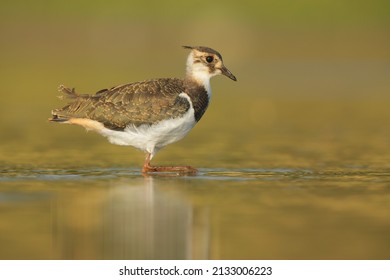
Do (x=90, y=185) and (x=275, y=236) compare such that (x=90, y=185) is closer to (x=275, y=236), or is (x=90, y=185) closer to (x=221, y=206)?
(x=221, y=206)

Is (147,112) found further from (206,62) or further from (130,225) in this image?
(130,225)

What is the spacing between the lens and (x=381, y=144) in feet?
63.6

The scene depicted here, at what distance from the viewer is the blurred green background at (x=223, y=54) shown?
74.7 feet

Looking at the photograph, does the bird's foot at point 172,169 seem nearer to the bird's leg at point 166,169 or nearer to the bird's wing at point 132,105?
the bird's leg at point 166,169

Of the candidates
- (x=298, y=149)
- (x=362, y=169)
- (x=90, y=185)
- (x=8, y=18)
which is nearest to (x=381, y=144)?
(x=298, y=149)

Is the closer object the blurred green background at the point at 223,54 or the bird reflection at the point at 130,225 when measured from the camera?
the bird reflection at the point at 130,225

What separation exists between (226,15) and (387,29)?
780 cm

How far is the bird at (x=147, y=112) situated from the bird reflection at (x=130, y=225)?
1.44m

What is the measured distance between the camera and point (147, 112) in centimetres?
1570

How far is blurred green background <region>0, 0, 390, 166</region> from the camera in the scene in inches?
897

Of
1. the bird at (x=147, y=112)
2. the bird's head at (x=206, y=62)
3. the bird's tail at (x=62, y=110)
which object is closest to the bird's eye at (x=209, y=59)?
the bird's head at (x=206, y=62)

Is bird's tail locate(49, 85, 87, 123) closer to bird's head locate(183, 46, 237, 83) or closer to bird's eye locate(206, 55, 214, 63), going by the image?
bird's head locate(183, 46, 237, 83)

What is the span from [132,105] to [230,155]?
2565 millimetres

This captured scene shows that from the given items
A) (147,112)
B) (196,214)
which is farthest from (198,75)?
(196,214)
